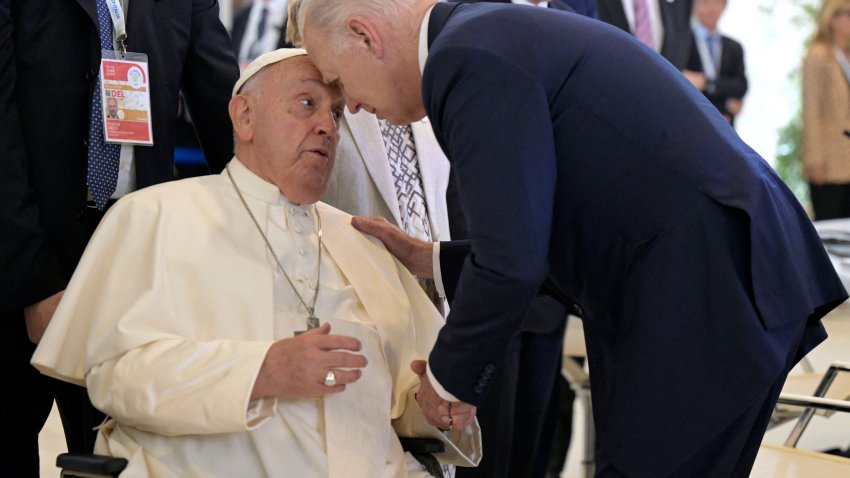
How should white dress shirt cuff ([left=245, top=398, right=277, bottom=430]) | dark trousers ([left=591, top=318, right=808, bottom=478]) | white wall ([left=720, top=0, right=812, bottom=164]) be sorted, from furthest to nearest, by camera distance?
white wall ([left=720, top=0, right=812, bottom=164]), white dress shirt cuff ([left=245, top=398, right=277, bottom=430]), dark trousers ([left=591, top=318, right=808, bottom=478])

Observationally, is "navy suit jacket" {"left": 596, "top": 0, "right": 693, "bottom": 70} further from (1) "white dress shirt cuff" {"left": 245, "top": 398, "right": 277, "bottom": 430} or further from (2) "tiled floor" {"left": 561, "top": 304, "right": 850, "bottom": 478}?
(1) "white dress shirt cuff" {"left": 245, "top": 398, "right": 277, "bottom": 430}

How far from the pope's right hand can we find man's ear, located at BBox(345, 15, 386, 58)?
1.95 feet

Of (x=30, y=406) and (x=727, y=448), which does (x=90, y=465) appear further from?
(x=727, y=448)

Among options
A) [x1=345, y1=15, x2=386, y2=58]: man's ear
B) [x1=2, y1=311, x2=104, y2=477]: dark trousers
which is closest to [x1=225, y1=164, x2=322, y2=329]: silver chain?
[x1=2, y1=311, x2=104, y2=477]: dark trousers

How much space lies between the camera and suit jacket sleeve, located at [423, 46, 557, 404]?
2.09m

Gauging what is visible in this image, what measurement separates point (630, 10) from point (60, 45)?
627cm

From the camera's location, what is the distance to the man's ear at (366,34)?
7.39ft

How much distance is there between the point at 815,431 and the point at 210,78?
8.58ft

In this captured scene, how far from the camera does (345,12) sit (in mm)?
2266

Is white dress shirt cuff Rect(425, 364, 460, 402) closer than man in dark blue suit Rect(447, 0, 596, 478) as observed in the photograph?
Yes

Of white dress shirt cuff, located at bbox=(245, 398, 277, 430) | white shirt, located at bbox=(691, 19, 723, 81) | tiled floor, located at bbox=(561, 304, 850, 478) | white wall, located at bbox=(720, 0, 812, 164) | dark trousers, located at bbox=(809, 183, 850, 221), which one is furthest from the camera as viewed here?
white wall, located at bbox=(720, 0, 812, 164)


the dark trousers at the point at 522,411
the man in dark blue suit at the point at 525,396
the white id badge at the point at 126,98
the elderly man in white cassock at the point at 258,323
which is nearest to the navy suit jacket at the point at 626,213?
the elderly man in white cassock at the point at 258,323

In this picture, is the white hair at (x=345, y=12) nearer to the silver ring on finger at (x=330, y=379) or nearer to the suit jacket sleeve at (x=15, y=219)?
the silver ring on finger at (x=330, y=379)

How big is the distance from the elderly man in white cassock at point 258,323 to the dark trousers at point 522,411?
89 cm
